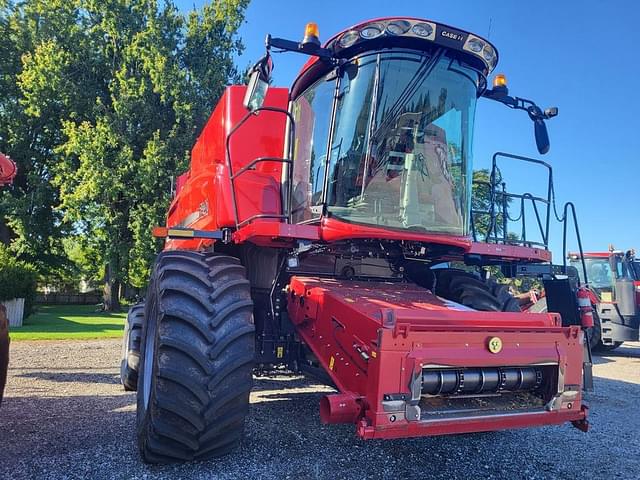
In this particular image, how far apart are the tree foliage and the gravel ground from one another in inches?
625

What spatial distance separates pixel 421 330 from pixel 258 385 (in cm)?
420

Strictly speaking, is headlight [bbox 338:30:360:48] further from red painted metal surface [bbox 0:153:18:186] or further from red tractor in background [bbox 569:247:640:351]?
red tractor in background [bbox 569:247:640:351]

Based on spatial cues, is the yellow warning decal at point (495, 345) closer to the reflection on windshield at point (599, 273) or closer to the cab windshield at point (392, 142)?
the cab windshield at point (392, 142)

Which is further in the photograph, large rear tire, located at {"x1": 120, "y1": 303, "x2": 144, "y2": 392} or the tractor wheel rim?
large rear tire, located at {"x1": 120, "y1": 303, "x2": 144, "y2": 392}

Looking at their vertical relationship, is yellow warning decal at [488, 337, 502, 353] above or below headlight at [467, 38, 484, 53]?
below

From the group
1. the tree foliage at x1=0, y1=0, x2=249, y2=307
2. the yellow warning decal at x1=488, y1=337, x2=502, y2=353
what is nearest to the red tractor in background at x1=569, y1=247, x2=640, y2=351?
the yellow warning decal at x1=488, y1=337, x2=502, y2=353

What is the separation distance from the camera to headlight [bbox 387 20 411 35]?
4078 mm

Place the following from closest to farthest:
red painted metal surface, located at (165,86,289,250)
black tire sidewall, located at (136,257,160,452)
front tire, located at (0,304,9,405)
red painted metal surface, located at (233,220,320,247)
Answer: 1. black tire sidewall, located at (136,257,160,452)
2. red painted metal surface, located at (233,220,320,247)
3. front tire, located at (0,304,9,405)
4. red painted metal surface, located at (165,86,289,250)

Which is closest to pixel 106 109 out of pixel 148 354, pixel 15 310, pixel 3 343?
pixel 15 310

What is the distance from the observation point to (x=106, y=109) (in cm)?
2223

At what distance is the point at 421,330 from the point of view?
3299mm

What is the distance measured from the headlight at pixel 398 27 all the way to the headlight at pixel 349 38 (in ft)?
0.84

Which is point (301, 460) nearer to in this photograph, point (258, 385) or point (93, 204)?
point (258, 385)

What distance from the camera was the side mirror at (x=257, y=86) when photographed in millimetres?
3840
